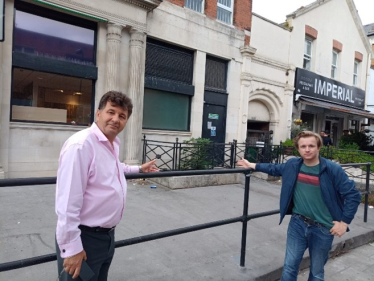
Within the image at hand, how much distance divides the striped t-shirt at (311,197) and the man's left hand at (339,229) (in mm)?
61

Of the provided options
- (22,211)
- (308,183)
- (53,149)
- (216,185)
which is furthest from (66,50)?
(308,183)

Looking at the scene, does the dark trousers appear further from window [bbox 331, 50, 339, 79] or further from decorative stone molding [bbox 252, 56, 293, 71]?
window [bbox 331, 50, 339, 79]

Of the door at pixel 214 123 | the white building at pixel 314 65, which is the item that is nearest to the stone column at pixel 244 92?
the white building at pixel 314 65

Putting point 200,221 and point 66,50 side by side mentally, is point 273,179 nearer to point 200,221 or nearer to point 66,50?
point 200,221

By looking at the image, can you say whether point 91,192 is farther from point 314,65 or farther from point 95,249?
point 314,65

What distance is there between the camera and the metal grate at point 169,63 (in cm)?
995

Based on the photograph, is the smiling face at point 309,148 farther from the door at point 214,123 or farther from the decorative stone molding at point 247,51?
the decorative stone molding at point 247,51

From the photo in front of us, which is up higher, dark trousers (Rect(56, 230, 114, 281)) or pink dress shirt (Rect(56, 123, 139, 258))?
pink dress shirt (Rect(56, 123, 139, 258))

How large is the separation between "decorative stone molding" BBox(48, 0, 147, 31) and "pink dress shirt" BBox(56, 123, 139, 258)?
734cm

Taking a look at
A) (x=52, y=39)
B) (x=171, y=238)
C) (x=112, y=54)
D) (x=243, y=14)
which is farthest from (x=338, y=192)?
(x=243, y=14)

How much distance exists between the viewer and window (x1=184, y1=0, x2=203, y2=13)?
10686mm

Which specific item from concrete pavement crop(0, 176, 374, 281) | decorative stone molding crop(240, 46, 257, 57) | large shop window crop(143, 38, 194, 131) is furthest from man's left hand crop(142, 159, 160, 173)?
decorative stone molding crop(240, 46, 257, 57)

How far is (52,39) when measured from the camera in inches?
317

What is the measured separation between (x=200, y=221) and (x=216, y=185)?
Result: 3.10 m
